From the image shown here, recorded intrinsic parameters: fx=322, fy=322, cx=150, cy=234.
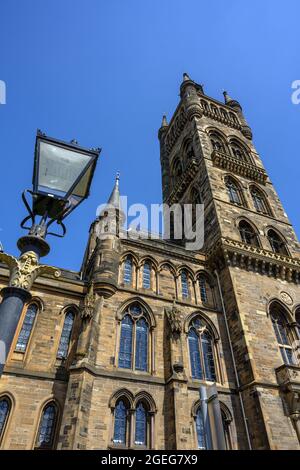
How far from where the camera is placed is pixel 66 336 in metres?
13.5

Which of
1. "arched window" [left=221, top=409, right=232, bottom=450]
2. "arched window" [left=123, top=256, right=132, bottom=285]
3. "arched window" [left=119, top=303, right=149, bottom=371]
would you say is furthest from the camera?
"arched window" [left=123, top=256, right=132, bottom=285]

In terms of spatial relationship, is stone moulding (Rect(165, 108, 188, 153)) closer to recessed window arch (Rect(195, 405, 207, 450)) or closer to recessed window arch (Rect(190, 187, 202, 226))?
recessed window arch (Rect(190, 187, 202, 226))

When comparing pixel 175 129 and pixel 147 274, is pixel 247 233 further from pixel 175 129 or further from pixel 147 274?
pixel 175 129

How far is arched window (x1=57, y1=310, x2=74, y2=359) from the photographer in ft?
42.4

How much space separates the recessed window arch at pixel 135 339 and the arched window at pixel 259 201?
13.8m

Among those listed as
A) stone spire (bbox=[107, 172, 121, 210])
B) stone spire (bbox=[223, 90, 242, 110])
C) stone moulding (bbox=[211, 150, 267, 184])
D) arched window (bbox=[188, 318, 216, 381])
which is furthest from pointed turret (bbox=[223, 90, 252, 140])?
arched window (bbox=[188, 318, 216, 381])

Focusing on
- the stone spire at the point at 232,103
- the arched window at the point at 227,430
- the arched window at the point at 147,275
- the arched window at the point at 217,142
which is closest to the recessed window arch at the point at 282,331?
the arched window at the point at 227,430

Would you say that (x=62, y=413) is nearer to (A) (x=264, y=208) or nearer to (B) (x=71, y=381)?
(B) (x=71, y=381)

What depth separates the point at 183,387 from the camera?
1243 centimetres

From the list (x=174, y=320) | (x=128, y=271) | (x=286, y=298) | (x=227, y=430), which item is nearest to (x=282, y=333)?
(x=286, y=298)

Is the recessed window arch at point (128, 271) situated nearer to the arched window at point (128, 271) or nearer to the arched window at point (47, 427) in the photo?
the arched window at point (128, 271)

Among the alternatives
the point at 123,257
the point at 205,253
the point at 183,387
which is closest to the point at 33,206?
the point at 183,387

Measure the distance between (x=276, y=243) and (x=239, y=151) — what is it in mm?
12077

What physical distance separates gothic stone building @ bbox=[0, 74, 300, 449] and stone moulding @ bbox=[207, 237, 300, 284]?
65mm
